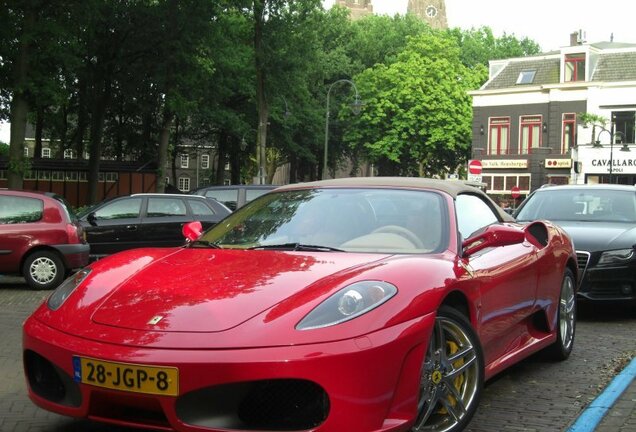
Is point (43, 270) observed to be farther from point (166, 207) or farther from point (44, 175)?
point (44, 175)

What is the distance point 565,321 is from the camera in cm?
617

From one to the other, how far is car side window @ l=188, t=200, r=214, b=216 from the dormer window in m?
41.0

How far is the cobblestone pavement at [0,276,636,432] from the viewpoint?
168 inches

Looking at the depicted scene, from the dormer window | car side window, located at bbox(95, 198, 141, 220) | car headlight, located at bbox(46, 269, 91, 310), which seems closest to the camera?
car headlight, located at bbox(46, 269, 91, 310)

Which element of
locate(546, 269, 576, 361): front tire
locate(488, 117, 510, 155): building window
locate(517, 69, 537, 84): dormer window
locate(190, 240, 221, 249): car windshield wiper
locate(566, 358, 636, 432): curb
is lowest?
locate(566, 358, 636, 432): curb

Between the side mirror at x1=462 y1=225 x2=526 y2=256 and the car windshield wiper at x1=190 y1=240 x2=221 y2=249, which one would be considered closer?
the side mirror at x1=462 y1=225 x2=526 y2=256

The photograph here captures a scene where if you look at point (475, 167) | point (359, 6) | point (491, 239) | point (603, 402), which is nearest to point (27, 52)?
point (475, 167)

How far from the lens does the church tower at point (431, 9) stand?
12288 centimetres

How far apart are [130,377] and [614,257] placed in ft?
21.2

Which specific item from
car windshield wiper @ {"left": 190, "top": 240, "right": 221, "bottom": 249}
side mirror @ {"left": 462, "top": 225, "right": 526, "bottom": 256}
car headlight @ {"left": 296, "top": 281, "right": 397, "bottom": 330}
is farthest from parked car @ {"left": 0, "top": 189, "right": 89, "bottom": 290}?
car headlight @ {"left": 296, "top": 281, "right": 397, "bottom": 330}

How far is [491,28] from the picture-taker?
68500 mm

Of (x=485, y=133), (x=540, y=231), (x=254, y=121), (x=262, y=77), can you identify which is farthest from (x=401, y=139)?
(x=540, y=231)

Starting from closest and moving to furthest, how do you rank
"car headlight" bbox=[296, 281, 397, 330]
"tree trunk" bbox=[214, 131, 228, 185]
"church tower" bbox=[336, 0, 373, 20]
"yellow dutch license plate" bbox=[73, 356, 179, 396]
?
"yellow dutch license plate" bbox=[73, 356, 179, 396], "car headlight" bbox=[296, 281, 397, 330], "tree trunk" bbox=[214, 131, 228, 185], "church tower" bbox=[336, 0, 373, 20]

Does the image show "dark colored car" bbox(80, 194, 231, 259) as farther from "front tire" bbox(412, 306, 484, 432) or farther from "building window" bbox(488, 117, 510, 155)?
"building window" bbox(488, 117, 510, 155)
